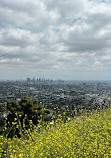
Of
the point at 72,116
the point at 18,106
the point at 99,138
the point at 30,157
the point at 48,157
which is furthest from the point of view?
the point at 18,106

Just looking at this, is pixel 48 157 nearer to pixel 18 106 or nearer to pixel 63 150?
pixel 63 150

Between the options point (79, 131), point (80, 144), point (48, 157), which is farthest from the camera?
point (79, 131)

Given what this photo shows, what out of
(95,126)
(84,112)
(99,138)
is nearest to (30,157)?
(99,138)

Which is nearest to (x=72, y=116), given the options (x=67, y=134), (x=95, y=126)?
(x=95, y=126)

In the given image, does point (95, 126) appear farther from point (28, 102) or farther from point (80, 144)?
point (28, 102)

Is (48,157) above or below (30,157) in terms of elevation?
below

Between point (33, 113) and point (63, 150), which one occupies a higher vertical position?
point (63, 150)

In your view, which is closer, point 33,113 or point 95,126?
point 95,126

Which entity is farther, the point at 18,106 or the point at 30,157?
the point at 18,106

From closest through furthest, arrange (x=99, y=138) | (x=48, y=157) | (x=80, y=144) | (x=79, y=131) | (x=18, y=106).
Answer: (x=48, y=157) → (x=80, y=144) → (x=99, y=138) → (x=79, y=131) → (x=18, y=106)
